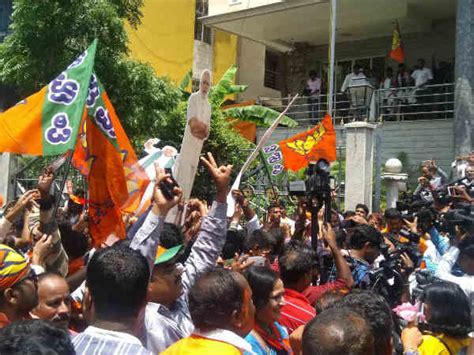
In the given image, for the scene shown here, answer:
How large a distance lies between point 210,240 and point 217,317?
2.84 feet

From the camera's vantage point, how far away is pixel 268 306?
11.0ft

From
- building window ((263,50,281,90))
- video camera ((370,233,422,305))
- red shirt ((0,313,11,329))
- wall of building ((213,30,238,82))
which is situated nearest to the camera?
red shirt ((0,313,11,329))

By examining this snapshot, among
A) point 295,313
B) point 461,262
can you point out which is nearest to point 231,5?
point 461,262

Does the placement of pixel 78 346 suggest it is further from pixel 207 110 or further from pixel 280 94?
pixel 280 94

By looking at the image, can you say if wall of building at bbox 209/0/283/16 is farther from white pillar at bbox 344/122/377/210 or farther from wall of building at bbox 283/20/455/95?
white pillar at bbox 344/122/377/210

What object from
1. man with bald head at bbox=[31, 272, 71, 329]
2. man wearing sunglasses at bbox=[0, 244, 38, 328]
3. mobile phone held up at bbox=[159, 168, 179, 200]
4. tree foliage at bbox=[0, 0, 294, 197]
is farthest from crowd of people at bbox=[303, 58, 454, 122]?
man wearing sunglasses at bbox=[0, 244, 38, 328]

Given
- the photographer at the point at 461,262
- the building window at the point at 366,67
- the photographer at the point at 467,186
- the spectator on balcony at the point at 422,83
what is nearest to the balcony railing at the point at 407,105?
the spectator on balcony at the point at 422,83

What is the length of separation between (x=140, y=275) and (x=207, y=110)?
2365 millimetres

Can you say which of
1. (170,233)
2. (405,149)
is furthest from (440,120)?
(170,233)

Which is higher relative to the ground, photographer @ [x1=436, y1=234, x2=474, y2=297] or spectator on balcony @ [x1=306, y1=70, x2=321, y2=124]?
spectator on balcony @ [x1=306, y1=70, x2=321, y2=124]

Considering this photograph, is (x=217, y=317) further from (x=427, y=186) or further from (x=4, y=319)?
(x=427, y=186)

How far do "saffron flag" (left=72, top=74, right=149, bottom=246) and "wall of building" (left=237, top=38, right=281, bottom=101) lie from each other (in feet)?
54.0

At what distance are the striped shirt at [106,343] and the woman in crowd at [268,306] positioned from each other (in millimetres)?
1032

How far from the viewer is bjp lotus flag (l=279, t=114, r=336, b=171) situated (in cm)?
1029
